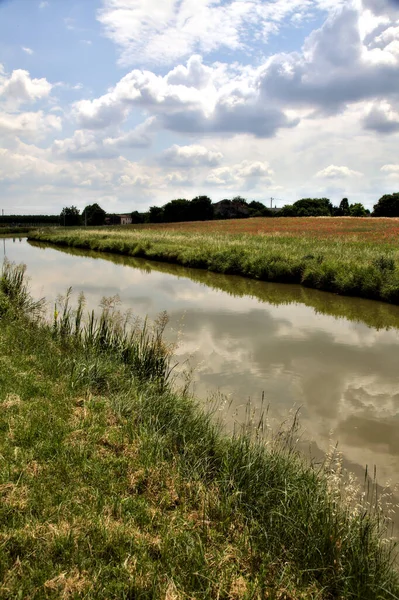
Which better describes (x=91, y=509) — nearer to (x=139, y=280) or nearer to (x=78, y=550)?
(x=78, y=550)

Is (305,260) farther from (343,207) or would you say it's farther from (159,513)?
(343,207)

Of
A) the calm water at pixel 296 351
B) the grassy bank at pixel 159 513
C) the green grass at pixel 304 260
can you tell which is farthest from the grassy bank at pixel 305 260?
the grassy bank at pixel 159 513

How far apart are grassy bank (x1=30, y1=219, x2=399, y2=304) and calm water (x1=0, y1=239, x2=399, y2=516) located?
32.4 inches

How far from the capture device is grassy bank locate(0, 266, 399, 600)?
2.73 m

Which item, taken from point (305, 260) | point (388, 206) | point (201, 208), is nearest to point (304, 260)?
point (305, 260)

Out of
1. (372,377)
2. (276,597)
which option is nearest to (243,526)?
(276,597)

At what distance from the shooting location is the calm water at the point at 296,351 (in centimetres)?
573

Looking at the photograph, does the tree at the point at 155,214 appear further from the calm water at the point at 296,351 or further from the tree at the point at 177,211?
the calm water at the point at 296,351

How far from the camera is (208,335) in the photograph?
32.7ft

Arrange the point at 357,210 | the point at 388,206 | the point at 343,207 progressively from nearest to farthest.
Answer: the point at 388,206
the point at 357,210
the point at 343,207

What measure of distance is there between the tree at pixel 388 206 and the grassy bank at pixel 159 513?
75894 millimetres

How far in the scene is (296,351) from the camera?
8969mm

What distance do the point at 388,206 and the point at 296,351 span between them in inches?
2904

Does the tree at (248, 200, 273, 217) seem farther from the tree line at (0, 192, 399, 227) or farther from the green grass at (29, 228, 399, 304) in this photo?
the green grass at (29, 228, 399, 304)
